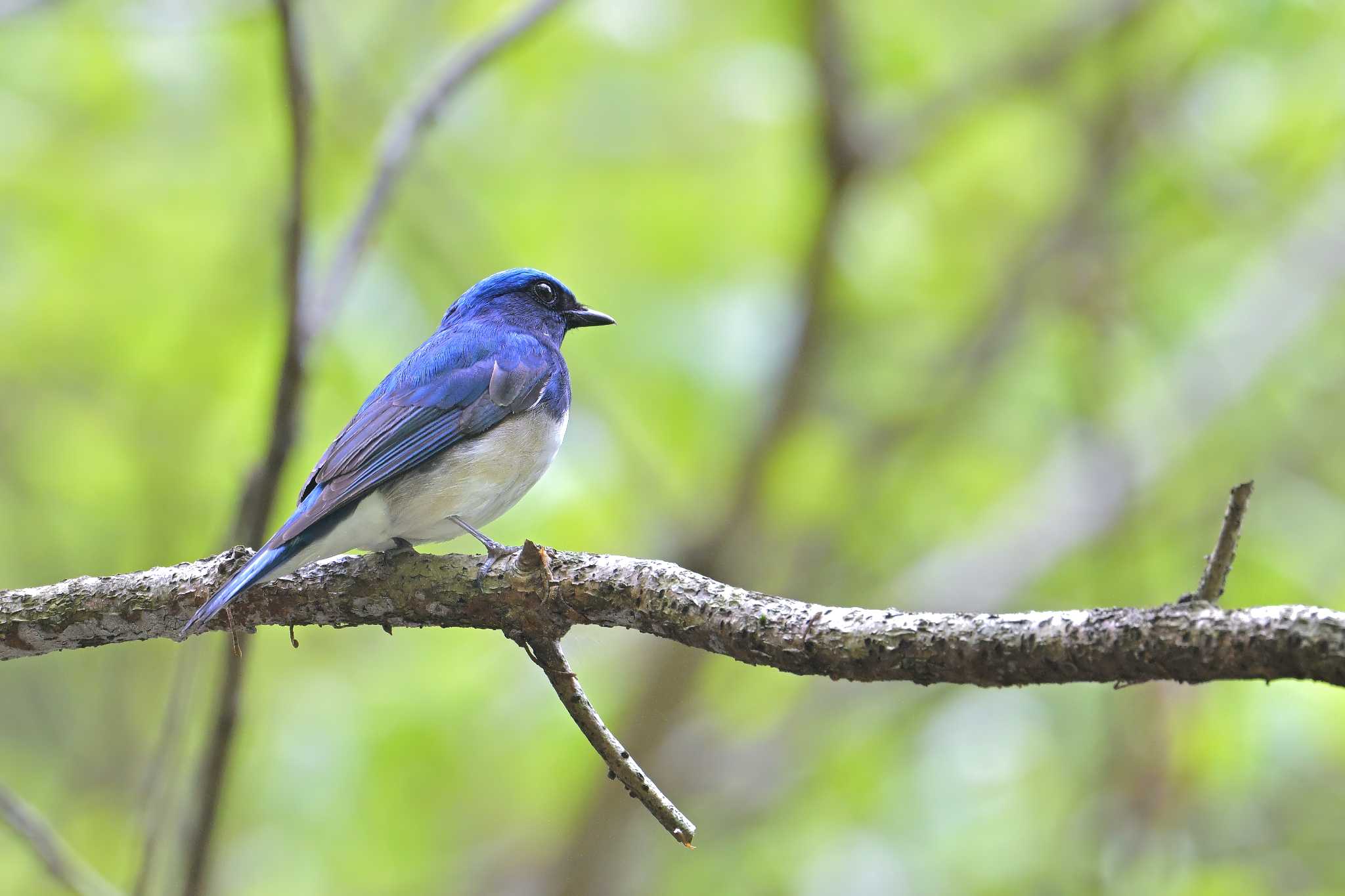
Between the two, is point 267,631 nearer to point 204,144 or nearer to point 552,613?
point 204,144

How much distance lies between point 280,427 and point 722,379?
3615 mm

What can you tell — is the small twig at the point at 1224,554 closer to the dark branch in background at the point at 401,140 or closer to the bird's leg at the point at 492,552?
the bird's leg at the point at 492,552

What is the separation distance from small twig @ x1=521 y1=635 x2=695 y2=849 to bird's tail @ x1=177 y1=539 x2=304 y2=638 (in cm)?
75

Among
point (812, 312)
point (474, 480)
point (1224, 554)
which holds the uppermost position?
point (812, 312)

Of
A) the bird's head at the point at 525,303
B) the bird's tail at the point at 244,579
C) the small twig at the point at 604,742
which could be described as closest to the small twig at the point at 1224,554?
the small twig at the point at 604,742

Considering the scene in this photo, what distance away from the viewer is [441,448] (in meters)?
4.26

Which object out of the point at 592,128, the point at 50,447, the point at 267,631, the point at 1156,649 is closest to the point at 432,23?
the point at 592,128

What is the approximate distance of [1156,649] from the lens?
6.50 ft

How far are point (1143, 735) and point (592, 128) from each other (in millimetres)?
4369

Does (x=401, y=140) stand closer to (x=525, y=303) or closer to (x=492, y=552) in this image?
(x=525, y=303)

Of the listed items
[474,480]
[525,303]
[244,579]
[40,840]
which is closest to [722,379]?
[525,303]

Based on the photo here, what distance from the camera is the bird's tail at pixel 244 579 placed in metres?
3.14

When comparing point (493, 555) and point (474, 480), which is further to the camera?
point (474, 480)

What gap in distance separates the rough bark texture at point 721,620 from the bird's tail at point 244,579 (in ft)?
0.25
